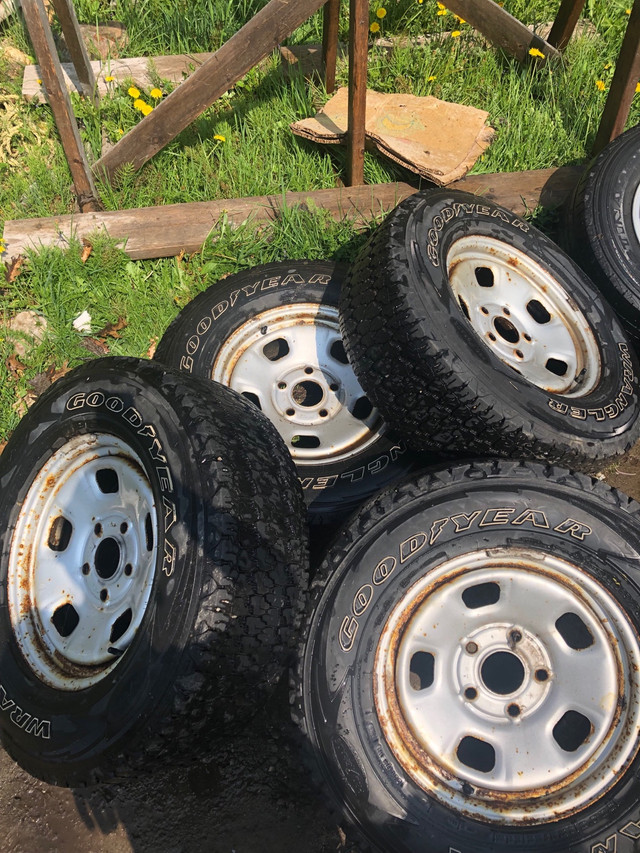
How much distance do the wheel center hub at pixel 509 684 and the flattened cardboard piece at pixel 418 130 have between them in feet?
9.36

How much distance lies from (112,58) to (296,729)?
16.7ft

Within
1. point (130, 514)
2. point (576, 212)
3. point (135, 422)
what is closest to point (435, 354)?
point (135, 422)

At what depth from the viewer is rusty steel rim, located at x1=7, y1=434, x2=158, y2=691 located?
2412 mm

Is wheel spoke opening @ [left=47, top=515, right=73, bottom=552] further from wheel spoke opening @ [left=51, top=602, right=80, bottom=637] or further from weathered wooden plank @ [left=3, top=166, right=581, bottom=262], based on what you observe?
weathered wooden plank @ [left=3, top=166, right=581, bottom=262]

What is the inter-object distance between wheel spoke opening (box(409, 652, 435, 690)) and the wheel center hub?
0.43 ft

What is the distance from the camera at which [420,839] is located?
2006 millimetres

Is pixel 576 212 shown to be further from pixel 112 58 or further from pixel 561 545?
pixel 112 58

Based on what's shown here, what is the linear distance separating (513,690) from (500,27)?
4518 millimetres

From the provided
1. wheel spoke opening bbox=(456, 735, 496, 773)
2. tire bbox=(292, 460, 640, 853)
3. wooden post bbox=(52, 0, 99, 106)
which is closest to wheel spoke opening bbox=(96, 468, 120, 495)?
tire bbox=(292, 460, 640, 853)

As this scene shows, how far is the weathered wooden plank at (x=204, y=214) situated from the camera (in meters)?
3.99

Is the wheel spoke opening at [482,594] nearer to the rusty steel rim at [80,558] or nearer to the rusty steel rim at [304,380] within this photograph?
the rusty steel rim at [304,380]

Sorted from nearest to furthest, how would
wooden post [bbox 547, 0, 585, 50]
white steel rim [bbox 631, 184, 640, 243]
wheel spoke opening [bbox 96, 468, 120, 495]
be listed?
wheel spoke opening [bbox 96, 468, 120, 495]
white steel rim [bbox 631, 184, 640, 243]
wooden post [bbox 547, 0, 585, 50]

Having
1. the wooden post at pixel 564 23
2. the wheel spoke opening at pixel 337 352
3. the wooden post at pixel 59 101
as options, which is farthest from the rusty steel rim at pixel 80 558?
the wooden post at pixel 564 23

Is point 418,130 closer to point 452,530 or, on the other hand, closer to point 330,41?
point 330,41
